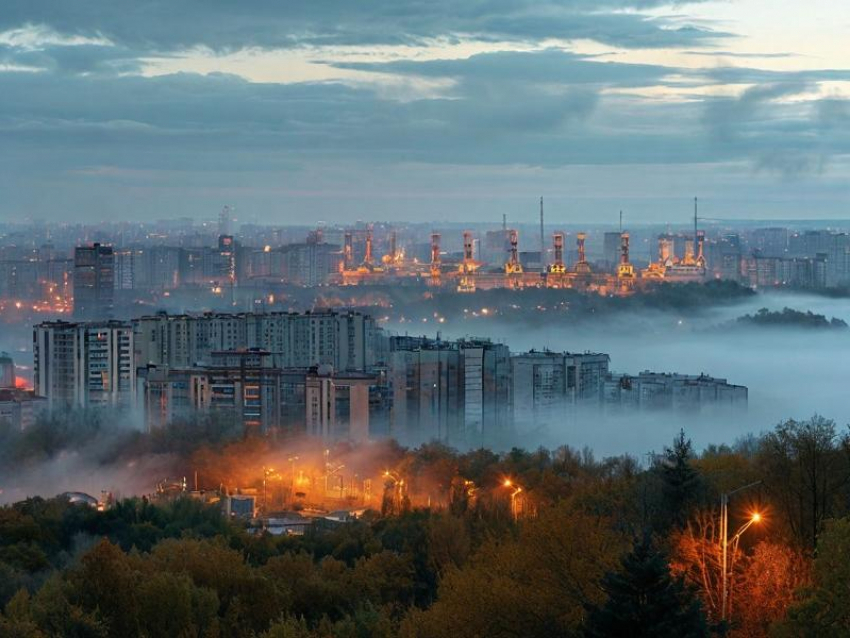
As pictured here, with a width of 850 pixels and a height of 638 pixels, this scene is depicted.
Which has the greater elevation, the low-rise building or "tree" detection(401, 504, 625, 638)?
"tree" detection(401, 504, 625, 638)

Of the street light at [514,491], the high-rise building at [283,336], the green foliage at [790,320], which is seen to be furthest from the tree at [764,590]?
the green foliage at [790,320]

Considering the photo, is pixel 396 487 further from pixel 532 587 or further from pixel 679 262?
pixel 679 262

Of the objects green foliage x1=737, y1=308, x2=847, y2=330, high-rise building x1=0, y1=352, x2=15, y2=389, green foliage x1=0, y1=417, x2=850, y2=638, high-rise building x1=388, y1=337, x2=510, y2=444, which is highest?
green foliage x1=0, y1=417, x2=850, y2=638

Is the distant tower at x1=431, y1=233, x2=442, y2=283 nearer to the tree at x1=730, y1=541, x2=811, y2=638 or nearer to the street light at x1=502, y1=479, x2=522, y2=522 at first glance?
the street light at x1=502, y1=479, x2=522, y2=522

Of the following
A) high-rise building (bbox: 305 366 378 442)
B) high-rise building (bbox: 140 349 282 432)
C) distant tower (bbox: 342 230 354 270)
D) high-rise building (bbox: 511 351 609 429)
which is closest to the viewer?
high-rise building (bbox: 305 366 378 442)

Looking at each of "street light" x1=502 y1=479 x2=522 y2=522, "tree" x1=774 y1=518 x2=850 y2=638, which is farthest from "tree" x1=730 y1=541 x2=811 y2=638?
"street light" x1=502 y1=479 x2=522 y2=522

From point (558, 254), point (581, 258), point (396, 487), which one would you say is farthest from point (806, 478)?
point (581, 258)

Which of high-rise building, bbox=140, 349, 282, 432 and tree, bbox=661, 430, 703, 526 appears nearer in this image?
tree, bbox=661, 430, 703, 526
